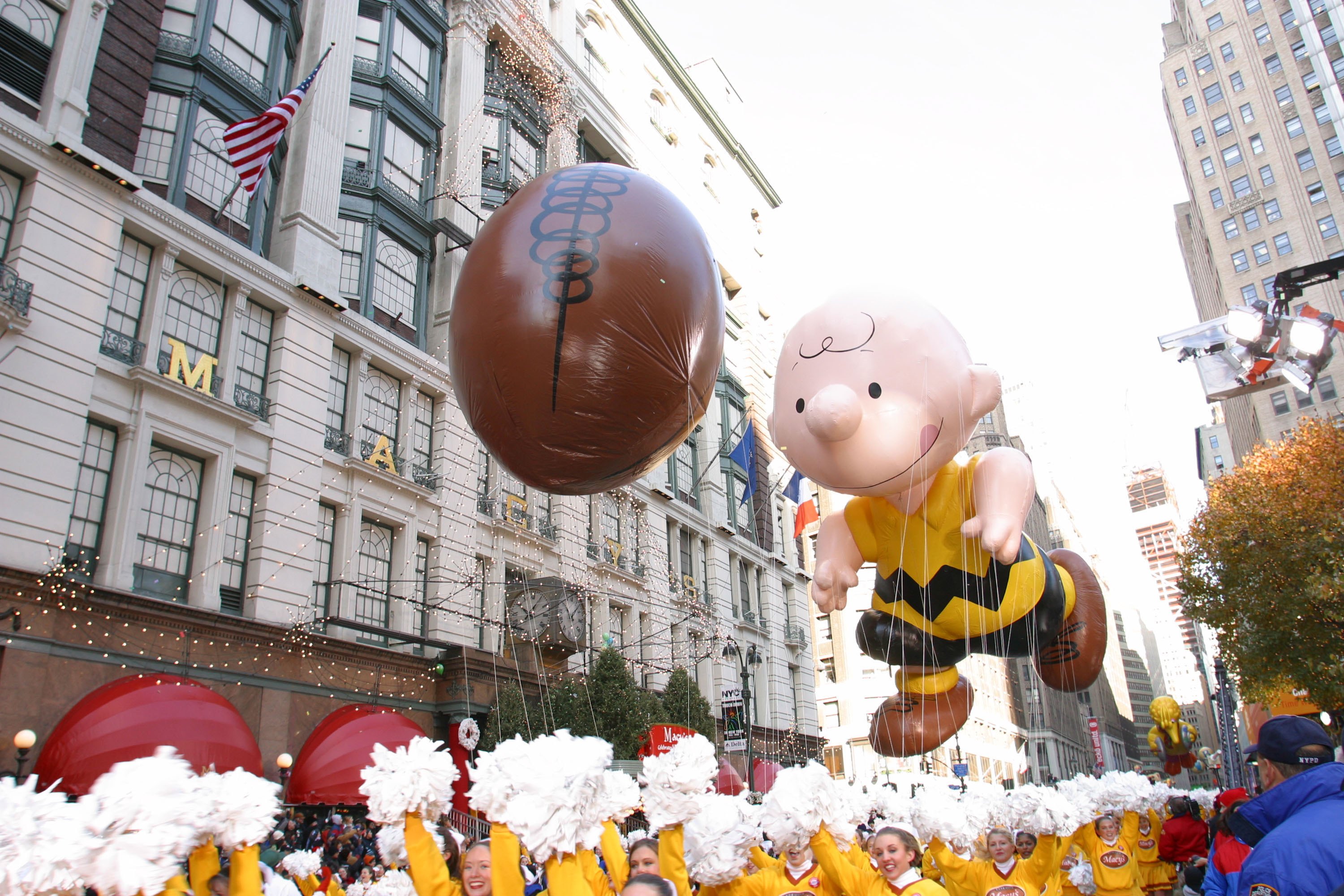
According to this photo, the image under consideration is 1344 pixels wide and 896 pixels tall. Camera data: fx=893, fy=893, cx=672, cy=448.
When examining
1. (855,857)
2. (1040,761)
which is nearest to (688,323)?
(855,857)

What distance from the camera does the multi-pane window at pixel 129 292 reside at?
16.2 meters

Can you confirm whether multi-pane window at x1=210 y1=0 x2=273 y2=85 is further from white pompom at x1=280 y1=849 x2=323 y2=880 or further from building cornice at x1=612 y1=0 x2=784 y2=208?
building cornice at x1=612 y1=0 x2=784 y2=208

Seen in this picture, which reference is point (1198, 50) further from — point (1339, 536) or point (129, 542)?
point (129, 542)

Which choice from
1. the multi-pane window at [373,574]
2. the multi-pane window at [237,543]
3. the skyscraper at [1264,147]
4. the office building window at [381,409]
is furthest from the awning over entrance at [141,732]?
the skyscraper at [1264,147]

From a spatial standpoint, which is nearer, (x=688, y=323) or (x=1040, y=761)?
(x=688, y=323)

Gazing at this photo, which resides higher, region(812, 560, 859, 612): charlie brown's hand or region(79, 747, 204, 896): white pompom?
region(812, 560, 859, 612): charlie brown's hand

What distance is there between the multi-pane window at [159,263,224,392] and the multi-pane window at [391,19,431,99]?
9442 mm

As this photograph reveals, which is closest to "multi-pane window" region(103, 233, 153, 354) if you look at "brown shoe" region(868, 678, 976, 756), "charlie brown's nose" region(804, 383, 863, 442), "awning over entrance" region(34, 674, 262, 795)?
"awning over entrance" region(34, 674, 262, 795)

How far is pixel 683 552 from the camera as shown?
33.7 meters

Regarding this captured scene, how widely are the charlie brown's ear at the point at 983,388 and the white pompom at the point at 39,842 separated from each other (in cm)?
523

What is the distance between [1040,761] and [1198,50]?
202ft

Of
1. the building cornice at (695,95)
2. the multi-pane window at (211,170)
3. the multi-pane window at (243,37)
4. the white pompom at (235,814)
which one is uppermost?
the building cornice at (695,95)

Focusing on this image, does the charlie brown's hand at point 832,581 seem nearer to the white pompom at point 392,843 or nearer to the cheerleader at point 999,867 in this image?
the cheerleader at point 999,867

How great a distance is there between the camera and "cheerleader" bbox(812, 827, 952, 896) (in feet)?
17.4
